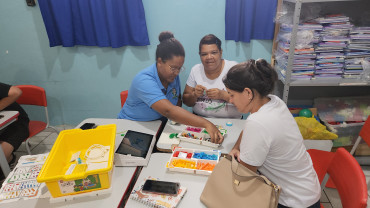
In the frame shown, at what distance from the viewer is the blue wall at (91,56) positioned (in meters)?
2.63

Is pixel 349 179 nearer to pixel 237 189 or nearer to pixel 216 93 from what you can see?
pixel 237 189

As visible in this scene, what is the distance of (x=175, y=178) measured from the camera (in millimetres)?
1376

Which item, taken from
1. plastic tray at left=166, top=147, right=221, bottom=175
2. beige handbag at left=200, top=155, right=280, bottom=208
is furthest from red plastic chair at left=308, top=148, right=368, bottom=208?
plastic tray at left=166, top=147, right=221, bottom=175

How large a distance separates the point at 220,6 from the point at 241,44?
463mm

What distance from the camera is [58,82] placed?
316cm

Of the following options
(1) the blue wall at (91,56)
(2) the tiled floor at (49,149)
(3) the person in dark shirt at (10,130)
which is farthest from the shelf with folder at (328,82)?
(3) the person in dark shirt at (10,130)

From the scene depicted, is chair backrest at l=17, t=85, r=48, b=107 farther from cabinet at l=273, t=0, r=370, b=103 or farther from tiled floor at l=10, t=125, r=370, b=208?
cabinet at l=273, t=0, r=370, b=103

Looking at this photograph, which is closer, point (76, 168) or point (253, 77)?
point (253, 77)

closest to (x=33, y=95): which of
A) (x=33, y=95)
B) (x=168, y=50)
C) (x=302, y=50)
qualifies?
(x=33, y=95)

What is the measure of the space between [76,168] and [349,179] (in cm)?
143

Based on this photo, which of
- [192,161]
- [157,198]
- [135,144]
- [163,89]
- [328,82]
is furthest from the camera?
[328,82]

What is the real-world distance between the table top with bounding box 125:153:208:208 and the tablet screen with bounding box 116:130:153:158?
79 millimetres

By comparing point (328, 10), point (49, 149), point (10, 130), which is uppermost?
point (328, 10)

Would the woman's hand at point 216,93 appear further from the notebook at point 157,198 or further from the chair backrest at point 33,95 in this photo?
the chair backrest at point 33,95
